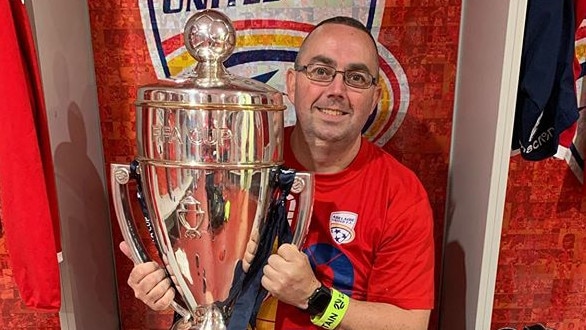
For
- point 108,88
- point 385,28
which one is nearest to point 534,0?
point 385,28

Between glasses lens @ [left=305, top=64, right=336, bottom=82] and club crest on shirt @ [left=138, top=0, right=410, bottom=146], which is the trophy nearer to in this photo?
glasses lens @ [left=305, top=64, right=336, bottom=82]

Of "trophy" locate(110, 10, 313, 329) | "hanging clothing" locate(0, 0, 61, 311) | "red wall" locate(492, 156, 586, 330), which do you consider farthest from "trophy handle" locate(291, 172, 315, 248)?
"red wall" locate(492, 156, 586, 330)

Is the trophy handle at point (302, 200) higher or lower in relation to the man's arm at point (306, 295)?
higher

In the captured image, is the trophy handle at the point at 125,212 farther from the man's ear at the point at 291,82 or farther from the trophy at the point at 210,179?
the man's ear at the point at 291,82

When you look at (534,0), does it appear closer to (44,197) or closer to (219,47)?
(219,47)

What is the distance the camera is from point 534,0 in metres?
1.02

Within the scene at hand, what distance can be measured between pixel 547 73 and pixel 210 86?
670 mm

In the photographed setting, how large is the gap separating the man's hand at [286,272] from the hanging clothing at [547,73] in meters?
0.56

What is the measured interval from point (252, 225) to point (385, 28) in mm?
740

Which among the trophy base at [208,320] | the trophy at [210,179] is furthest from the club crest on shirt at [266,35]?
the trophy base at [208,320]

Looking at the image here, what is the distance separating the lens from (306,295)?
921mm

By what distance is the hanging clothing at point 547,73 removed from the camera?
102cm

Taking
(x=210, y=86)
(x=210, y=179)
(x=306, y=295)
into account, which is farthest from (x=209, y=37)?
(x=306, y=295)

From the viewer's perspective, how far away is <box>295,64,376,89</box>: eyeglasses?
1.04 m
